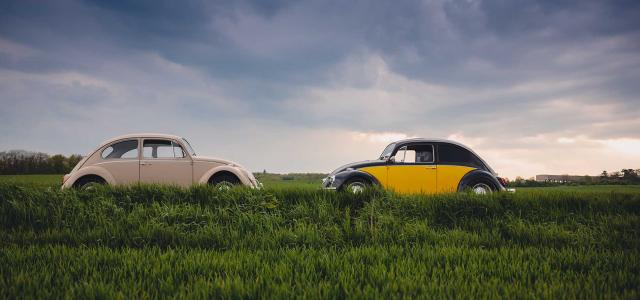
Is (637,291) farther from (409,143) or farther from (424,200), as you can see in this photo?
(409,143)

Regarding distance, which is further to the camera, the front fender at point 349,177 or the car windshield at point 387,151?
the car windshield at point 387,151

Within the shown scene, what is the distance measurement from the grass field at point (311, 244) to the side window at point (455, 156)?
2212 mm

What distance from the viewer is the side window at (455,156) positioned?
1018cm

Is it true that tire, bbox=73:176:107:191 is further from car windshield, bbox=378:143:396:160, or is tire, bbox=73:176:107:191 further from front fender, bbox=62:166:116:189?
car windshield, bbox=378:143:396:160

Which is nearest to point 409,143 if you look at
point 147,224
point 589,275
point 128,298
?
point 589,275

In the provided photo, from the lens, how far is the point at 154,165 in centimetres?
970

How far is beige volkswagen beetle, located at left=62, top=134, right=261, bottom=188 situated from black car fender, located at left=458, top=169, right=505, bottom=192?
583 centimetres

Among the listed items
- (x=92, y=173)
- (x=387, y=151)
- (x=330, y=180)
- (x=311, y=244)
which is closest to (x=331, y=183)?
(x=330, y=180)

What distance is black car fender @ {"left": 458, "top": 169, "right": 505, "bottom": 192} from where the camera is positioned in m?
10.0

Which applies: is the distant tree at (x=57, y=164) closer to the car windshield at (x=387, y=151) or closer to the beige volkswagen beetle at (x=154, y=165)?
the beige volkswagen beetle at (x=154, y=165)

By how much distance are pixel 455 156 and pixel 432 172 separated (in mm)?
812

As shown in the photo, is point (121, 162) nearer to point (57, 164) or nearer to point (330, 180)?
point (330, 180)

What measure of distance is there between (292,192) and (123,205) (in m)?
3.43

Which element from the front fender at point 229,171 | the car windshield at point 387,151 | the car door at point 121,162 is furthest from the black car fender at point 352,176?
the car door at point 121,162
